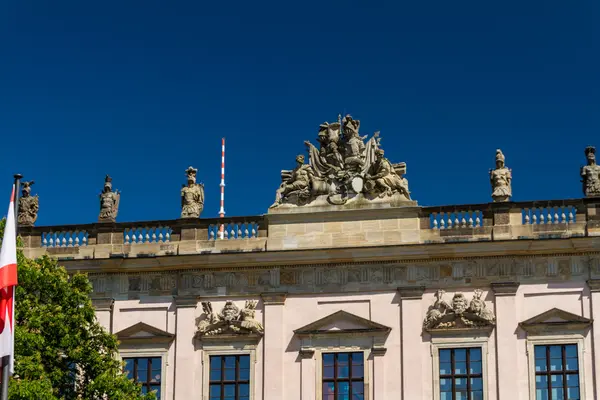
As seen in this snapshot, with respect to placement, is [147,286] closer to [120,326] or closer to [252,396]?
[120,326]

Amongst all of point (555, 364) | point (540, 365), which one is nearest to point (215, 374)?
point (540, 365)

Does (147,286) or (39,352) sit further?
(147,286)

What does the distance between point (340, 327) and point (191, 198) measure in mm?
6057

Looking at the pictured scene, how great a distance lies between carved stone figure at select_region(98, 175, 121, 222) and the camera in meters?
40.2

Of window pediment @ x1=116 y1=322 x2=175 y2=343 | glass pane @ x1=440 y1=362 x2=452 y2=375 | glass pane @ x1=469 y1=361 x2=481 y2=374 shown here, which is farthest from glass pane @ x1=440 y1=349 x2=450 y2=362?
window pediment @ x1=116 y1=322 x2=175 y2=343

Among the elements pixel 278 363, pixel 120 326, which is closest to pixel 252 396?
pixel 278 363

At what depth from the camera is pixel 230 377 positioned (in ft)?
124

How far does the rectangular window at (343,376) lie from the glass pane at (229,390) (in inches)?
102

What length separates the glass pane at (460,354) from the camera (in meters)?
36.6

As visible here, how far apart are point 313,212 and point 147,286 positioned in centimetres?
528

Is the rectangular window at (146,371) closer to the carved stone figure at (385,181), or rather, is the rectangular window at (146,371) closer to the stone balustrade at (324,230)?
the stone balustrade at (324,230)

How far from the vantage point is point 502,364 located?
119ft

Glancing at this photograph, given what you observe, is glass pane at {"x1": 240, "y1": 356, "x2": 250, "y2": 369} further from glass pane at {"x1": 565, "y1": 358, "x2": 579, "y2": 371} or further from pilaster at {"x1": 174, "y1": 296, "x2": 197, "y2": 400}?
glass pane at {"x1": 565, "y1": 358, "x2": 579, "y2": 371}

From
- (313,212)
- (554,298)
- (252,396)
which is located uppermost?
(313,212)
